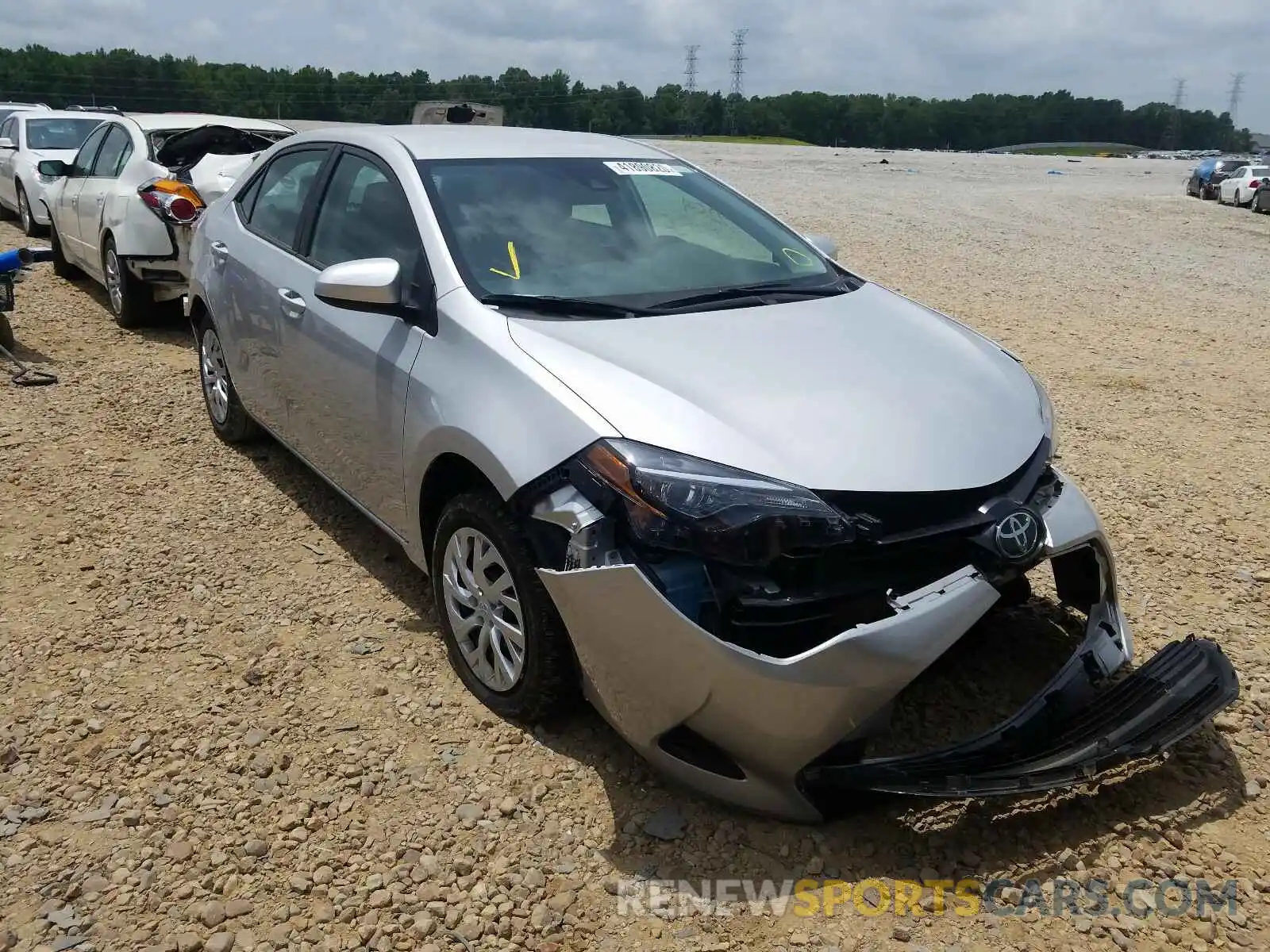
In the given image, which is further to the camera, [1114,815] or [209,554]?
[209,554]

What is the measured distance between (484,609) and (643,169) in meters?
2.02

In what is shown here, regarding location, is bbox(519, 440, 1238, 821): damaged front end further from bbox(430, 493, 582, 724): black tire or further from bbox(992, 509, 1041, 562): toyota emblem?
bbox(430, 493, 582, 724): black tire

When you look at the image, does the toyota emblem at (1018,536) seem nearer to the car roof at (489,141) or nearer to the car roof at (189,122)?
the car roof at (489,141)

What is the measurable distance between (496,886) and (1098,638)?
1.76 metres

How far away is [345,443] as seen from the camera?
3.82 m

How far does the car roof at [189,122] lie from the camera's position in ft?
27.1

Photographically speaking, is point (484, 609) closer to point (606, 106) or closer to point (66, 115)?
point (66, 115)

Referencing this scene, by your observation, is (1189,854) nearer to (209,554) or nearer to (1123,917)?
(1123,917)

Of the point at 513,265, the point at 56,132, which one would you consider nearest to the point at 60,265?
the point at 56,132

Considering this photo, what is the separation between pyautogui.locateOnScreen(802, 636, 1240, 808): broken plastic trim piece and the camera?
2486mm

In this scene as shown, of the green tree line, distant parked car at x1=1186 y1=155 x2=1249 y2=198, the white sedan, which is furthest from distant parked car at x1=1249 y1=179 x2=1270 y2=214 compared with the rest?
the green tree line

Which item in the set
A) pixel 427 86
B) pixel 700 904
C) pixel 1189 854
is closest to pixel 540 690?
pixel 700 904

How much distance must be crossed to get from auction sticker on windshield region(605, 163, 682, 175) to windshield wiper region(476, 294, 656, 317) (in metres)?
1.03

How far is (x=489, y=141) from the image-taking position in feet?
13.3
